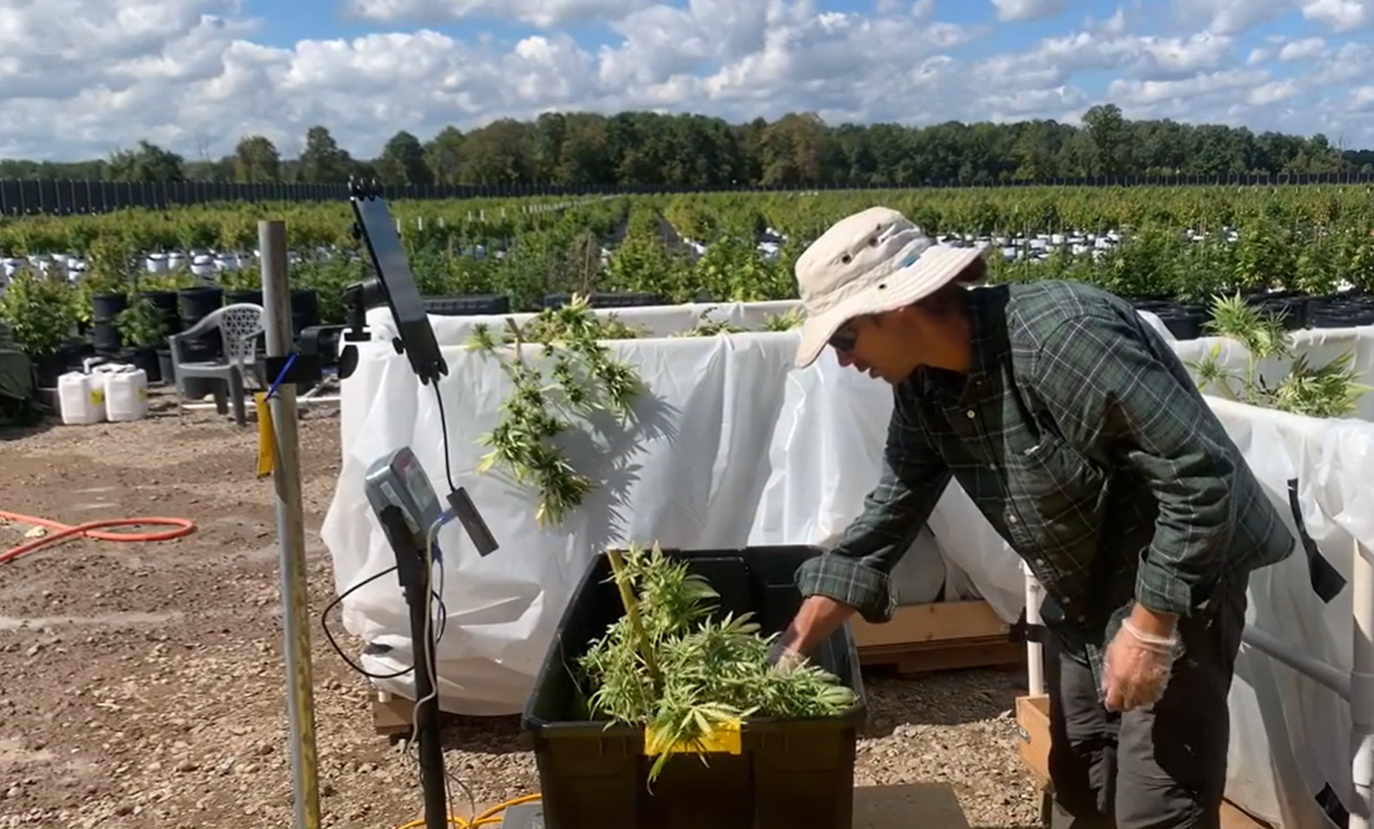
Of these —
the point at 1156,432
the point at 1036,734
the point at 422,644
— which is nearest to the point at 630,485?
the point at 1036,734

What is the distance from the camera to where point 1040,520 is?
1.94 m

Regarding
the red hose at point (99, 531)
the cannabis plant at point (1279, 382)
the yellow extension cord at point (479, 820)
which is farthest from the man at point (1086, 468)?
the red hose at point (99, 531)

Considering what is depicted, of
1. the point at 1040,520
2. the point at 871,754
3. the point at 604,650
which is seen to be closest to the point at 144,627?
the point at 871,754

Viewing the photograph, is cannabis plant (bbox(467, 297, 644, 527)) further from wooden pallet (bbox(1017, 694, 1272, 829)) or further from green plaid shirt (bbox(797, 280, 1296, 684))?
green plaid shirt (bbox(797, 280, 1296, 684))

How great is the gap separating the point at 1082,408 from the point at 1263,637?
1023 millimetres

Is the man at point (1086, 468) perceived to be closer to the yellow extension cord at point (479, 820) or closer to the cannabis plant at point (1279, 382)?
the cannabis plant at point (1279, 382)

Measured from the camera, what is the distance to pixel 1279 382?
131 inches

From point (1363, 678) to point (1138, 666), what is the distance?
0.57 meters

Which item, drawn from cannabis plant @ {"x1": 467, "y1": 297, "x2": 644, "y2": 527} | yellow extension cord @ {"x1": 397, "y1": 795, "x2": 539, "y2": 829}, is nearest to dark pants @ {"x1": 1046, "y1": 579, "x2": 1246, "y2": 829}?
yellow extension cord @ {"x1": 397, "y1": 795, "x2": 539, "y2": 829}

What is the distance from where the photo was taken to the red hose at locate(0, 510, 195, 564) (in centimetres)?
606

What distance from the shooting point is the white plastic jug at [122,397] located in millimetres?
9344

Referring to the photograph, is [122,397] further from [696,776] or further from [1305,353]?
[696,776]

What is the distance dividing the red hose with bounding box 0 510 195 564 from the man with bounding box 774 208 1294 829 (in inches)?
194

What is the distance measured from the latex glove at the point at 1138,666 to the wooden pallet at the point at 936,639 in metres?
2.07
